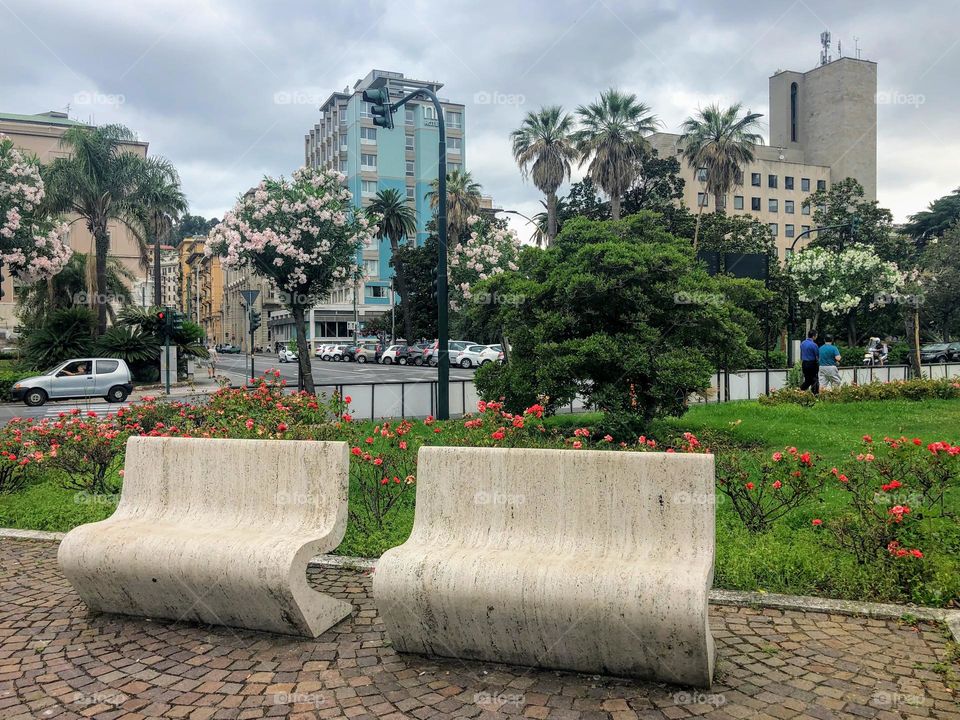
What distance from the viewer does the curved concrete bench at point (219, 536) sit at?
3.94m

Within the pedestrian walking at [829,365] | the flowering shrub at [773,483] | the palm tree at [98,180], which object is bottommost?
the flowering shrub at [773,483]

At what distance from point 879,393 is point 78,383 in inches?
878

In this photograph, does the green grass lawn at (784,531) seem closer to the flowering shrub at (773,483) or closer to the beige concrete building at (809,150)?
the flowering shrub at (773,483)

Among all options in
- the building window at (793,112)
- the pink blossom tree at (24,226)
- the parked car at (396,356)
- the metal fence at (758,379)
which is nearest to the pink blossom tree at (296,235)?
the metal fence at (758,379)

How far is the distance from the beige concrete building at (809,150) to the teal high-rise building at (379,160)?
28.1 metres

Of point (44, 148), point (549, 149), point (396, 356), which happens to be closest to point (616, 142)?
point (549, 149)

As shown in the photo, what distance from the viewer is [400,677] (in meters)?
3.53

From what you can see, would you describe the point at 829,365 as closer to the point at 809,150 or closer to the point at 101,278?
the point at 101,278

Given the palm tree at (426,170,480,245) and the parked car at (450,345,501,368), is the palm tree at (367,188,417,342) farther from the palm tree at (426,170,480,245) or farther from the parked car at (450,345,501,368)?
the parked car at (450,345,501,368)

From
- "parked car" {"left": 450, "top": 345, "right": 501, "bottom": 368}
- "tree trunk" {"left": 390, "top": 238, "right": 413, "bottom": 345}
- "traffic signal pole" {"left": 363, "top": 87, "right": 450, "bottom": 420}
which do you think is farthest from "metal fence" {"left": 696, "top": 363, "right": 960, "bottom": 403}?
"tree trunk" {"left": 390, "top": 238, "right": 413, "bottom": 345}

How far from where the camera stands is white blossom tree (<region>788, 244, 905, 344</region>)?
138 feet

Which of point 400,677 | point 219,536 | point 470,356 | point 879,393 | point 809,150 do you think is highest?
point 809,150

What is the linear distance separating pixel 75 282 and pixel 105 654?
34.7 metres

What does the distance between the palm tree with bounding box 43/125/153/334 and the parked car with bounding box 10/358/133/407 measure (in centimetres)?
790
